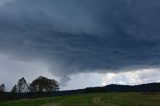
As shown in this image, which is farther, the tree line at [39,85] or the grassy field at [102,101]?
the tree line at [39,85]

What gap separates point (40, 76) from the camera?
604 ft

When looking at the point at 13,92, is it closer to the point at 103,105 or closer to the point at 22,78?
the point at 22,78

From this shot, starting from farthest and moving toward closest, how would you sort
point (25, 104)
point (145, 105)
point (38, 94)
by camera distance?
point (38, 94)
point (25, 104)
point (145, 105)

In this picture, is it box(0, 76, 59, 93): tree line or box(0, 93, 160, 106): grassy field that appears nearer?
box(0, 93, 160, 106): grassy field

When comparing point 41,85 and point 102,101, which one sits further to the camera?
point 41,85

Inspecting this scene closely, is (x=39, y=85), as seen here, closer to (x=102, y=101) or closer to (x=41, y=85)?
(x=41, y=85)

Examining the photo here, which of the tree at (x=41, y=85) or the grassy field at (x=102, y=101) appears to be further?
the tree at (x=41, y=85)

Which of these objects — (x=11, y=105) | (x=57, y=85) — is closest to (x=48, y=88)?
(x=57, y=85)

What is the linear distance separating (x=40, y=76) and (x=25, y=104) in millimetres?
80902

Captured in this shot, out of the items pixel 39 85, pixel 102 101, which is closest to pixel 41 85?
pixel 39 85

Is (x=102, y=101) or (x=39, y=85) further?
(x=39, y=85)

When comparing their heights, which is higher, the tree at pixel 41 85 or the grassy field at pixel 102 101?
the tree at pixel 41 85

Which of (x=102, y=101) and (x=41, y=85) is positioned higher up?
(x=41, y=85)

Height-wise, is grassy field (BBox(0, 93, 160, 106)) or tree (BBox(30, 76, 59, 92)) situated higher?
tree (BBox(30, 76, 59, 92))
